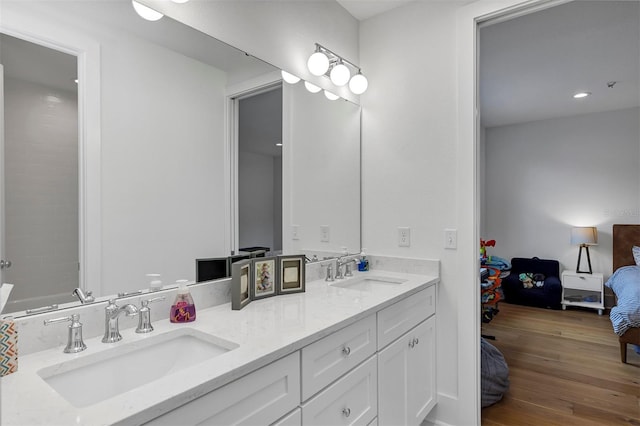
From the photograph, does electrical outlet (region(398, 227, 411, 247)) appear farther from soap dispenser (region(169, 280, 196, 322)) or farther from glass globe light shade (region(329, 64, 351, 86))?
soap dispenser (region(169, 280, 196, 322))

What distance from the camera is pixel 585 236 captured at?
186 inches

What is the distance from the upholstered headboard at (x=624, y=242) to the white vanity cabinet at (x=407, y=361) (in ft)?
13.2

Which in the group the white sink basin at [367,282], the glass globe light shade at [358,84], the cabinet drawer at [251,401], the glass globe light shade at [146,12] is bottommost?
the cabinet drawer at [251,401]

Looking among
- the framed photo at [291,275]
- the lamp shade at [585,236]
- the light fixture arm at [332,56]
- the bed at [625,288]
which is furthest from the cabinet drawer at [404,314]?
the lamp shade at [585,236]

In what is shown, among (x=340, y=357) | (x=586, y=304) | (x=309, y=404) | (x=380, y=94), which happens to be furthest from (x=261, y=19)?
(x=586, y=304)

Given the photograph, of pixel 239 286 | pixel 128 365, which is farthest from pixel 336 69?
pixel 128 365

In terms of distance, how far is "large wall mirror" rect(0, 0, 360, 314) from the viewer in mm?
1083

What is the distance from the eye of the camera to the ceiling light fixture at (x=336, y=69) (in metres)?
1.99

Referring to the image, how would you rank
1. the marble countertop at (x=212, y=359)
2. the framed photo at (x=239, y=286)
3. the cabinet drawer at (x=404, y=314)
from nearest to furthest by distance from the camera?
1. the marble countertop at (x=212, y=359)
2. the framed photo at (x=239, y=286)
3. the cabinet drawer at (x=404, y=314)

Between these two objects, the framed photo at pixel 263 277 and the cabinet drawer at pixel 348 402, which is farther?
the framed photo at pixel 263 277

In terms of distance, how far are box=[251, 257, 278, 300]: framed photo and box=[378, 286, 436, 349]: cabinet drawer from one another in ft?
1.65

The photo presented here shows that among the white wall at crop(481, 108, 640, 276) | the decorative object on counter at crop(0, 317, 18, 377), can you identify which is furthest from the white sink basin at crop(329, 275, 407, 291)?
the white wall at crop(481, 108, 640, 276)

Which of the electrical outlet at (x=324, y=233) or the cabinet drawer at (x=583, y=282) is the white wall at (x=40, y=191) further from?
the cabinet drawer at (x=583, y=282)

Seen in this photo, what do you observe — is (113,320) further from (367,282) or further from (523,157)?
(523,157)
